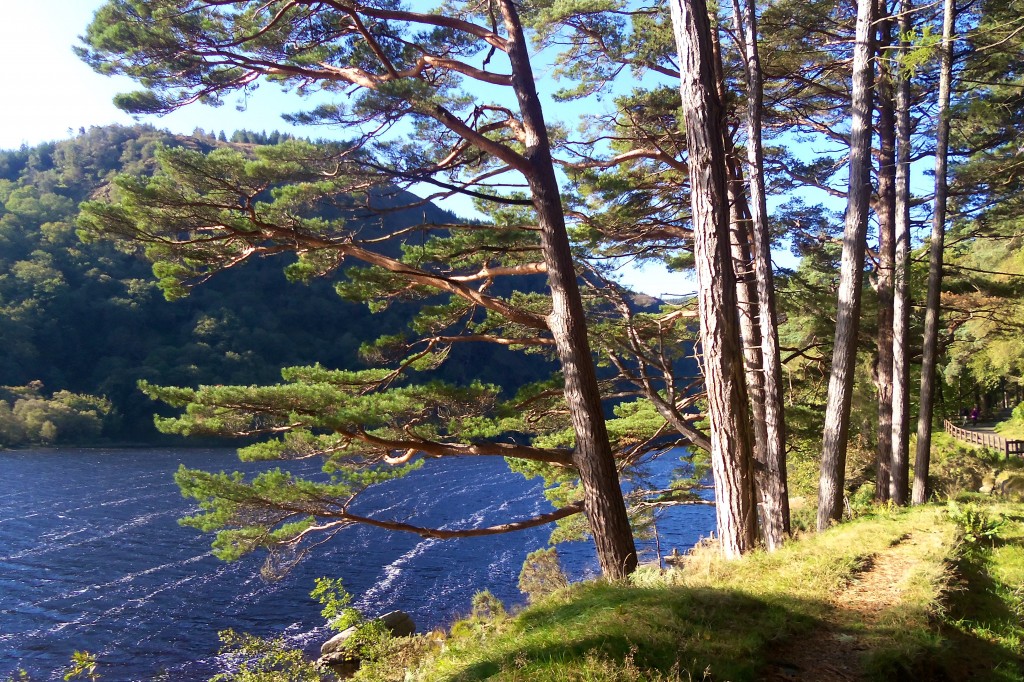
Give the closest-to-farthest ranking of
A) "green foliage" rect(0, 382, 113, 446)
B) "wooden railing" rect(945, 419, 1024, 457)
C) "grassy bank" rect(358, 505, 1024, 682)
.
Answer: "grassy bank" rect(358, 505, 1024, 682) < "wooden railing" rect(945, 419, 1024, 457) < "green foliage" rect(0, 382, 113, 446)

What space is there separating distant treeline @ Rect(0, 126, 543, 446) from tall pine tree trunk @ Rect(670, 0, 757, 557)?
3726cm

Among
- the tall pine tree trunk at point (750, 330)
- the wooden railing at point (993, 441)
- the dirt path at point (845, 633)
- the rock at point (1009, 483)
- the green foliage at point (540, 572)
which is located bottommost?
the green foliage at point (540, 572)

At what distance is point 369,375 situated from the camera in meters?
8.30

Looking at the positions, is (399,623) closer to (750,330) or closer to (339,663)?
(339,663)

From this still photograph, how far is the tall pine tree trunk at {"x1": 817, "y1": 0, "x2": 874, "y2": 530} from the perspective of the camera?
23.9 feet

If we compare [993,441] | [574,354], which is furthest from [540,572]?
[993,441]

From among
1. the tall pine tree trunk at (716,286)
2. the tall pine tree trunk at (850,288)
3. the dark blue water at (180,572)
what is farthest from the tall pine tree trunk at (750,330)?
the dark blue water at (180,572)

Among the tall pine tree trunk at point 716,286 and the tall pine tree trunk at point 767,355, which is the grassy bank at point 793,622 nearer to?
the tall pine tree trunk at point 716,286

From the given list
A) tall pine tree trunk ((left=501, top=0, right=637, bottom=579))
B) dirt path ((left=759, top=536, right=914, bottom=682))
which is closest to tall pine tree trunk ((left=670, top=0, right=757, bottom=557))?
tall pine tree trunk ((left=501, top=0, right=637, bottom=579))

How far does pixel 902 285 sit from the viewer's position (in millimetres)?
9289

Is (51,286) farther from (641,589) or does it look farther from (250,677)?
(641,589)

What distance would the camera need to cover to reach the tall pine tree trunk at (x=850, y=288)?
729 cm

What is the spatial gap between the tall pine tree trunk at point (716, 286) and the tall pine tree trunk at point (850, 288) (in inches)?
80.1

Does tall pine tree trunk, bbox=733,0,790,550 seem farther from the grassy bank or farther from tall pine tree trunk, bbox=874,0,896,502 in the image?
tall pine tree trunk, bbox=874,0,896,502
